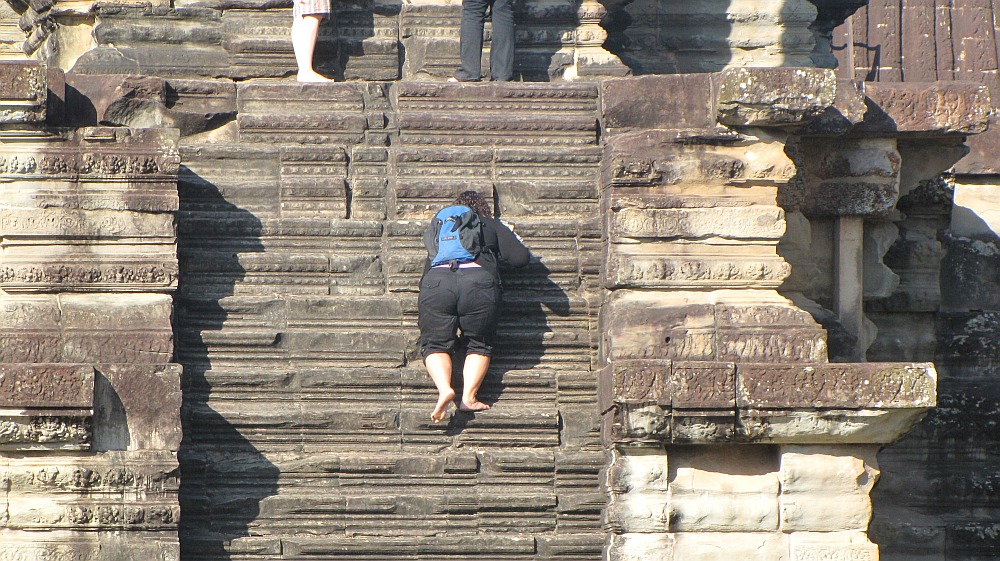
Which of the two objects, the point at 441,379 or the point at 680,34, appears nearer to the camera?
the point at 441,379

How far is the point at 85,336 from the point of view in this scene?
882 cm

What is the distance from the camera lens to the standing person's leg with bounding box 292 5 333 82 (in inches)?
430

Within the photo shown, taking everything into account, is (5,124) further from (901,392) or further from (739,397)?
(901,392)

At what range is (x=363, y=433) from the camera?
913 centimetres

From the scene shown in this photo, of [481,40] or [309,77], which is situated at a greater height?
[481,40]

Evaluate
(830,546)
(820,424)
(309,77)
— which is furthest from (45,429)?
(830,546)

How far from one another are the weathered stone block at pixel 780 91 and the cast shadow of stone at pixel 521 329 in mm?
1426

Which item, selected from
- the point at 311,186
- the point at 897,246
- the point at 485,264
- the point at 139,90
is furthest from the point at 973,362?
the point at 139,90

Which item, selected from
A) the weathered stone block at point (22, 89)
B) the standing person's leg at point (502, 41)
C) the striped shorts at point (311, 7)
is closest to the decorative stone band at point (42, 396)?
the weathered stone block at point (22, 89)

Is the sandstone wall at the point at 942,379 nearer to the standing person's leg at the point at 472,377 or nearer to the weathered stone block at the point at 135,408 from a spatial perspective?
the standing person's leg at the point at 472,377

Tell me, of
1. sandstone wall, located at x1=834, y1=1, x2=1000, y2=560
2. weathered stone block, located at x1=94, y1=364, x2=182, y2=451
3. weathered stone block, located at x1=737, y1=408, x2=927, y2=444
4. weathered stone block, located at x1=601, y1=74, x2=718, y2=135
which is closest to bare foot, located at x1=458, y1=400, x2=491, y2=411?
weathered stone block, located at x1=737, y1=408, x2=927, y2=444

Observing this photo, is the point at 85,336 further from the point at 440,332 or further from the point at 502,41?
the point at 502,41

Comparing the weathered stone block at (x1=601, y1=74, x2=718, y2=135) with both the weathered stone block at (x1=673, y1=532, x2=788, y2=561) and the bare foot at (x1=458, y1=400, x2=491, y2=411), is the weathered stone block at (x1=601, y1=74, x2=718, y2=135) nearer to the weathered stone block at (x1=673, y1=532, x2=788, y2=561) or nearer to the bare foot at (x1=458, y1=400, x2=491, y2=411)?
the bare foot at (x1=458, y1=400, x2=491, y2=411)

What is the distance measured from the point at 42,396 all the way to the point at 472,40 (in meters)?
3.98
